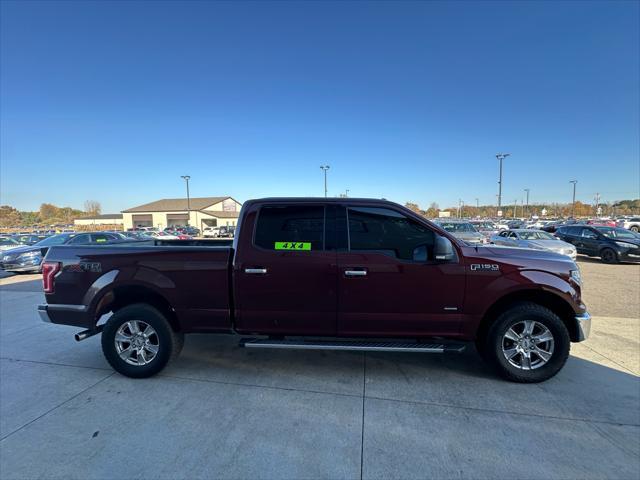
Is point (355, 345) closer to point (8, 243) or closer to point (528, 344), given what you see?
point (528, 344)

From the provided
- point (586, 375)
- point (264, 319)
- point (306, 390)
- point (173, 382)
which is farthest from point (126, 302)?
point (586, 375)

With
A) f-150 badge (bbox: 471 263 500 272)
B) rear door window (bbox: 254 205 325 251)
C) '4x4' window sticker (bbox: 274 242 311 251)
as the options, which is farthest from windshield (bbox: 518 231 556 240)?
'4x4' window sticker (bbox: 274 242 311 251)

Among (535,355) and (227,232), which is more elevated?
(535,355)

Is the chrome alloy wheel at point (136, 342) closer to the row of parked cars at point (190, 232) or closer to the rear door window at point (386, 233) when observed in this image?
the rear door window at point (386, 233)

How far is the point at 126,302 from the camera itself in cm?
379

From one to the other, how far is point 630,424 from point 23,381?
623 centimetres

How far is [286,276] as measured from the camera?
3.42 meters

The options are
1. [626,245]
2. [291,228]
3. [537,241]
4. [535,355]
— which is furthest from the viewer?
[626,245]

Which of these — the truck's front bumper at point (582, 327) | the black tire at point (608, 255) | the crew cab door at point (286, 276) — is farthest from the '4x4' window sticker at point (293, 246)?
the black tire at point (608, 255)

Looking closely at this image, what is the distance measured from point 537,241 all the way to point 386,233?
475 inches

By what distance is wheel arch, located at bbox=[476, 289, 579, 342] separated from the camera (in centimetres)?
346

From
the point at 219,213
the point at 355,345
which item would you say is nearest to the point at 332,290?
the point at 355,345

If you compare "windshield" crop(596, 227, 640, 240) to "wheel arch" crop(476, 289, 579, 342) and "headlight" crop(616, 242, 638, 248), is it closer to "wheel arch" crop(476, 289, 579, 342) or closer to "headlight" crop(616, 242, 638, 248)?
"headlight" crop(616, 242, 638, 248)

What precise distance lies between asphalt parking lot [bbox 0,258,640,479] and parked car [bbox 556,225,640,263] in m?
12.0
